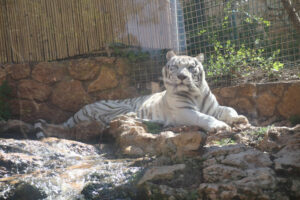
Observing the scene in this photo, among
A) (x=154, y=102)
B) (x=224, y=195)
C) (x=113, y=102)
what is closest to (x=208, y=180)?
(x=224, y=195)

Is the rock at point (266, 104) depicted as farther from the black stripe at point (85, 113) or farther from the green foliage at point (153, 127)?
the black stripe at point (85, 113)

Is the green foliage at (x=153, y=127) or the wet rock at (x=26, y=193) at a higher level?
the green foliage at (x=153, y=127)

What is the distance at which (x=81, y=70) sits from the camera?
649 cm

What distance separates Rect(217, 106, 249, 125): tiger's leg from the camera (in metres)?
4.43

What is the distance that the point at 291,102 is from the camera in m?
5.03

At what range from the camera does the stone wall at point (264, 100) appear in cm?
503

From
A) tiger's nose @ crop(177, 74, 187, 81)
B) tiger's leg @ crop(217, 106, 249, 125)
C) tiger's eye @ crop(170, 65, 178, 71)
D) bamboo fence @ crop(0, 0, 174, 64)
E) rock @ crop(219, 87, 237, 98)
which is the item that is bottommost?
tiger's leg @ crop(217, 106, 249, 125)

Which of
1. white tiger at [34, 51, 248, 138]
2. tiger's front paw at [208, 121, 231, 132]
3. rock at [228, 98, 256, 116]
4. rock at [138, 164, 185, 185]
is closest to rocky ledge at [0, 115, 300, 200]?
rock at [138, 164, 185, 185]

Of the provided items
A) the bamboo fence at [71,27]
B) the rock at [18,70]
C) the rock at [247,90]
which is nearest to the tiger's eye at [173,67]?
the rock at [247,90]

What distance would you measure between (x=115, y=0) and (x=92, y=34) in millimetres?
821

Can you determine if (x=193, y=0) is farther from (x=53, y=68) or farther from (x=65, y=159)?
(x=65, y=159)

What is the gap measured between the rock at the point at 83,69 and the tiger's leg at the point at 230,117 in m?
2.81

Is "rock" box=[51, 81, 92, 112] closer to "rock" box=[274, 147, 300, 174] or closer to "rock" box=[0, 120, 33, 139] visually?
"rock" box=[0, 120, 33, 139]

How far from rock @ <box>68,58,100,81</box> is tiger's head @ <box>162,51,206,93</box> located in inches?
68.9
